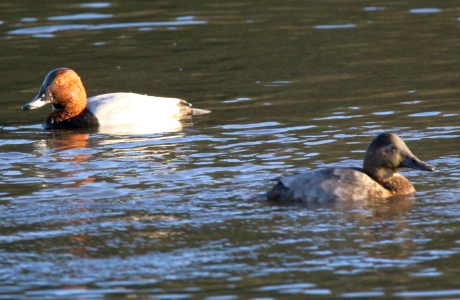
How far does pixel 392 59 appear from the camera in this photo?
15875mm

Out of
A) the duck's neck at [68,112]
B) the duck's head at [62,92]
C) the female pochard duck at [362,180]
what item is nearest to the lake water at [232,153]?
the female pochard duck at [362,180]

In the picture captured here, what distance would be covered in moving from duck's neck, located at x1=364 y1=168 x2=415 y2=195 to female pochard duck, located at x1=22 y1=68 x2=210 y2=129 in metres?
4.94

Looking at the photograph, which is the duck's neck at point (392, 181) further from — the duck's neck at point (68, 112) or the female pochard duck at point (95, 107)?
the duck's neck at point (68, 112)

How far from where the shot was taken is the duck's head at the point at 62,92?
13.4 metres

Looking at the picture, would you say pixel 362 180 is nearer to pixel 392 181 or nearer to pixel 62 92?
pixel 392 181

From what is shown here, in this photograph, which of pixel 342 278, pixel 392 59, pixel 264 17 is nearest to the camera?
pixel 342 278

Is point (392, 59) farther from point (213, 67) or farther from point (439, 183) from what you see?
point (439, 183)

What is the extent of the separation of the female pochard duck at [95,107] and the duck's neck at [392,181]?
494cm

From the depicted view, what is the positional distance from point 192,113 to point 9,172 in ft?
11.9

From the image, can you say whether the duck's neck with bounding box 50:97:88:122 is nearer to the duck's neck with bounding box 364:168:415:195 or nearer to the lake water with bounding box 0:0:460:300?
the lake water with bounding box 0:0:460:300

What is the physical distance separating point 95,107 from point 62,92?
0.57 m

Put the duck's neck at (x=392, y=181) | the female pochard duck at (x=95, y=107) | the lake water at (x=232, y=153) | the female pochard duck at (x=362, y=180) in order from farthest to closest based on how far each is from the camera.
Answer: the female pochard duck at (x=95, y=107) → the duck's neck at (x=392, y=181) → the female pochard duck at (x=362, y=180) → the lake water at (x=232, y=153)

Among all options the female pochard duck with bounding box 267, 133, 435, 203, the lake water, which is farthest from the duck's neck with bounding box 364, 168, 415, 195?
the lake water

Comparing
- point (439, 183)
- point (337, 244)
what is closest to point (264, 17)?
point (439, 183)
